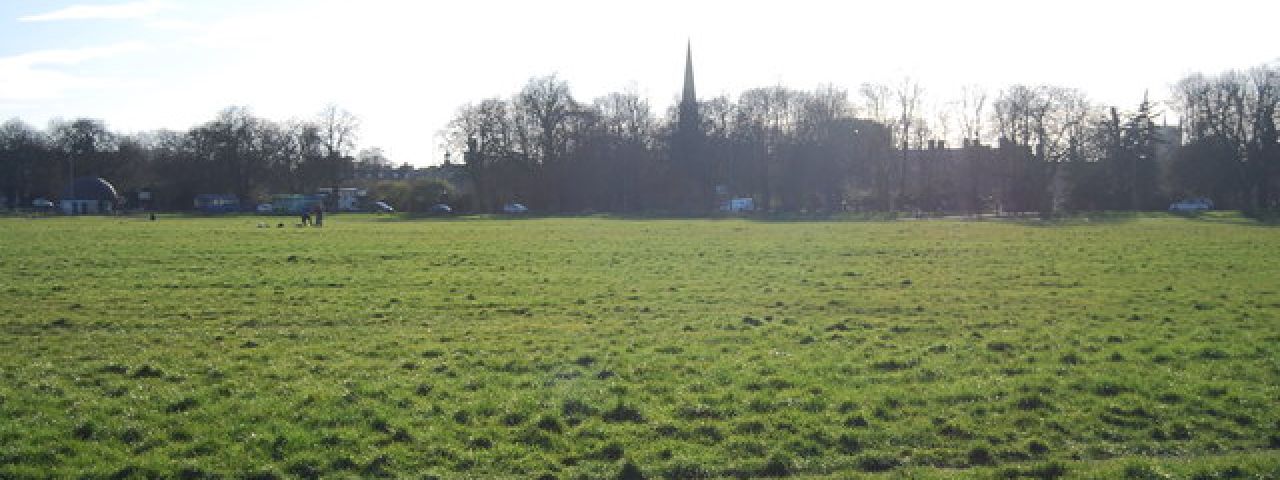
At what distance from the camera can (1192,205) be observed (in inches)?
3354

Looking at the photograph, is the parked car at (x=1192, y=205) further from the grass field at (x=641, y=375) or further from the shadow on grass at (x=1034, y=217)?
the grass field at (x=641, y=375)

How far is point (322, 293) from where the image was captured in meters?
20.4

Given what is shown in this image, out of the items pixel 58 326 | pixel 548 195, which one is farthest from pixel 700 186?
pixel 58 326

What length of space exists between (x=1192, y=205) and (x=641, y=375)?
89.6m

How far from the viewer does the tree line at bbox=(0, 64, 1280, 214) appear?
79375 millimetres

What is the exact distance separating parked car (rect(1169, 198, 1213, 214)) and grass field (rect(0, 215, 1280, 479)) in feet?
222

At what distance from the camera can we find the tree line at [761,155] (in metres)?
79.4

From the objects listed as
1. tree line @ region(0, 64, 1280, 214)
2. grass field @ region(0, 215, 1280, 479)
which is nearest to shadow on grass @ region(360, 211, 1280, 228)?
tree line @ region(0, 64, 1280, 214)

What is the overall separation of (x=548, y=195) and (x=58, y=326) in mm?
84281

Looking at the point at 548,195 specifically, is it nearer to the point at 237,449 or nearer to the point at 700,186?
the point at 700,186

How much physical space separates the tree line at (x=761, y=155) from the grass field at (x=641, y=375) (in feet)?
202

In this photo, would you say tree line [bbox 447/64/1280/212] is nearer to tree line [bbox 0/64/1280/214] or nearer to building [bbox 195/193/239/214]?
tree line [bbox 0/64/1280/214]

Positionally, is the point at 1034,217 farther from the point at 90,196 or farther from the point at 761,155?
the point at 90,196

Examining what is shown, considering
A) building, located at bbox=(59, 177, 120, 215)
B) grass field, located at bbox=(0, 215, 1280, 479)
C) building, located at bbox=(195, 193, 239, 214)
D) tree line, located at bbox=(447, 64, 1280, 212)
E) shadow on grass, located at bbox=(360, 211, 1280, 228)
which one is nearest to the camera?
grass field, located at bbox=(0, 215, 1280, 479)
